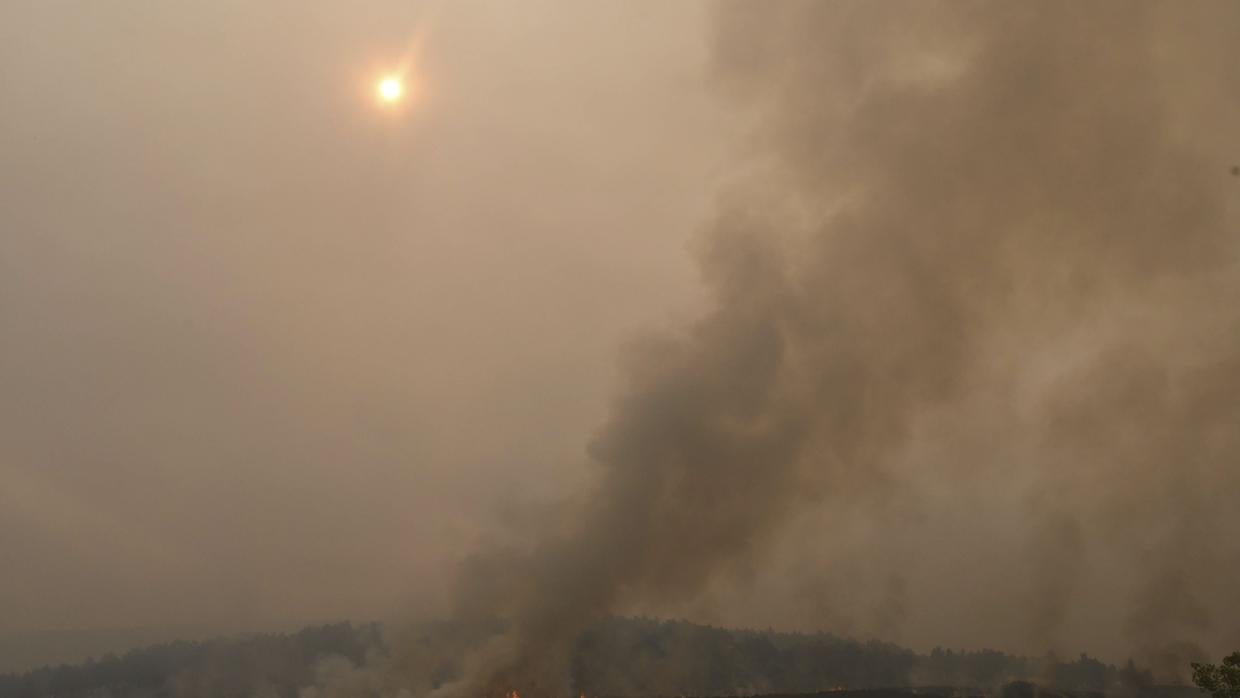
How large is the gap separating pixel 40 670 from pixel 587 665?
61.9 m

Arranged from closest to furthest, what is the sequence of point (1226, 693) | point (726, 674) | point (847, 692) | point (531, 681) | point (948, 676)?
point (1226, 693)
point (531, 681)
point (847, 692)
point (726, 674)
point (948, 676)

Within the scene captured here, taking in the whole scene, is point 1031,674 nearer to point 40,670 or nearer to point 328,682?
point 328,682

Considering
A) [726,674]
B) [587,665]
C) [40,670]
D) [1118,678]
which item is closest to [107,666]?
[40,670]

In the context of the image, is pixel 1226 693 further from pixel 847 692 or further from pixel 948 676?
pixel 948 676

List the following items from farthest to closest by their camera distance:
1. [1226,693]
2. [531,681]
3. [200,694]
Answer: [200,694] < [531,681] < [1226,693]

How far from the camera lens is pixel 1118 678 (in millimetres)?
101125

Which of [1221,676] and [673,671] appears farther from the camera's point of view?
[673,671]

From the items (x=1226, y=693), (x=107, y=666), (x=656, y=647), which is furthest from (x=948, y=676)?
(x=107, y=666)

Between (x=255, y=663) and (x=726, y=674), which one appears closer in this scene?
(x=255, y=663)

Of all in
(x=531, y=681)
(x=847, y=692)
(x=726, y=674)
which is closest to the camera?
(x=531, y=681)

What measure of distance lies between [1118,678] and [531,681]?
74.8 metres

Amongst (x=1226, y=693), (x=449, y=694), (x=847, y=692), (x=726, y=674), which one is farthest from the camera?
(x=726, y=674)

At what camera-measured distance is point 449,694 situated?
6062 cm

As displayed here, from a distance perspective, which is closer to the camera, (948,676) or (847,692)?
(847,692)
